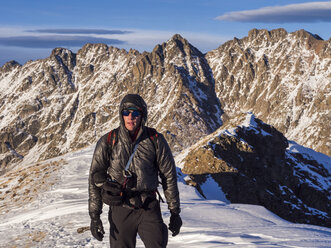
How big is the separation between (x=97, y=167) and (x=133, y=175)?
780 mm

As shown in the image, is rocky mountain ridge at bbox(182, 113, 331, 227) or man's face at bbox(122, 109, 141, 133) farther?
rocky mountain ridge at bbox(182, 113, 331, 227)

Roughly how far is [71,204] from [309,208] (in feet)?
117

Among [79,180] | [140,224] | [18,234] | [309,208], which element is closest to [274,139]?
[309,208]

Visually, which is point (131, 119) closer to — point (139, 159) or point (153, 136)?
point (153, 136)

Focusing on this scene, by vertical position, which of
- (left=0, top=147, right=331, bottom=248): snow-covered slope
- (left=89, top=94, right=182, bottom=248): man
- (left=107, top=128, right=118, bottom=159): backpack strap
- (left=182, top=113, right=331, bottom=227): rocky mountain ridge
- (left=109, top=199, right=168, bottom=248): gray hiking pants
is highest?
(left=107, top=128, right=118, bottom=159): backpack strap

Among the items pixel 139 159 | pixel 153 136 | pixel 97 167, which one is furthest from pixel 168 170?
pixel 97 167

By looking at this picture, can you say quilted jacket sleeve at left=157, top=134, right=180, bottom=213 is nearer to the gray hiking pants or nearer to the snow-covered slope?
the gray hiking pants

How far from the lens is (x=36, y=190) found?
2456 cm

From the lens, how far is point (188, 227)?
1361cm

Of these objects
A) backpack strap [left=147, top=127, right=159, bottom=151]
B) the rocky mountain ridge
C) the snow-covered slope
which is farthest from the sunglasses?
the rocky mountain ridge

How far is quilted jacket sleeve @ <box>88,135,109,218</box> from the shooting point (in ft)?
24.2

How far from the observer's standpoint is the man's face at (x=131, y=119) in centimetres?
729

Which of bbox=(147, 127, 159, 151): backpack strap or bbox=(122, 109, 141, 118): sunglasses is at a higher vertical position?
bbox=(122, 109, 141, 118): sunglasses

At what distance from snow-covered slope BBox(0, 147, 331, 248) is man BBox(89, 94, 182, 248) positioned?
180 inches
